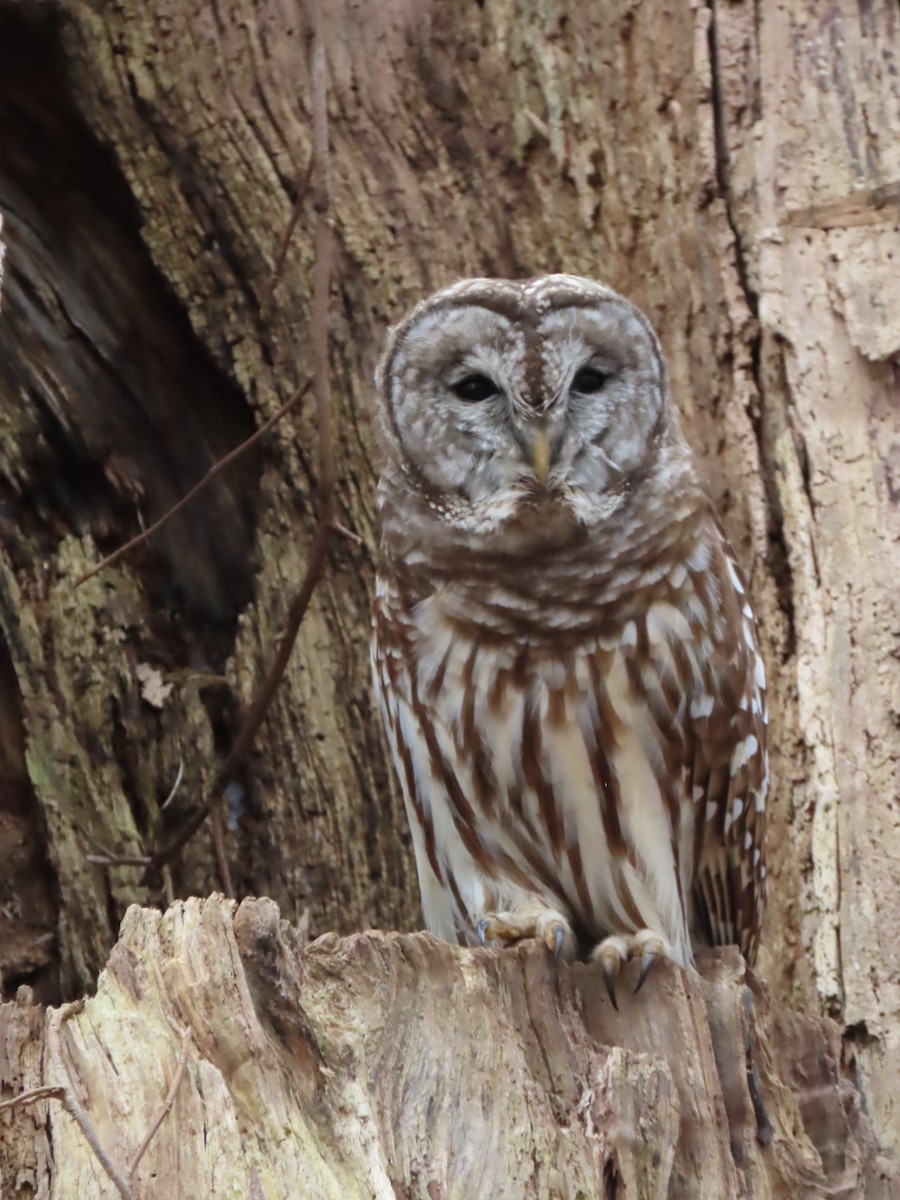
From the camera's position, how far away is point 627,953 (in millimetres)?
2572

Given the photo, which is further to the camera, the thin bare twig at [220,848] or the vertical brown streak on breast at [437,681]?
the thin bare twig at [220,848]

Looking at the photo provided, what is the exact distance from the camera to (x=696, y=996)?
232cm

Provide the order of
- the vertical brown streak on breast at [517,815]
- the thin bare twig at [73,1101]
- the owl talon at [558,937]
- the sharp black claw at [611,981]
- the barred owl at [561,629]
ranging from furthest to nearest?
the vertical brown streak on breast at [517,815], the barred owl at [561,629], the owl talon at [558,937], the sharp black claw at [611,981], the thin bare twig at [73,1101]

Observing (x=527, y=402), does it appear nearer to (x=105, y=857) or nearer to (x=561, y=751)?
(x=561, y=751)

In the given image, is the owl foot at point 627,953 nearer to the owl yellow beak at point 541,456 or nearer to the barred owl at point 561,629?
the barred owl at point 561,629

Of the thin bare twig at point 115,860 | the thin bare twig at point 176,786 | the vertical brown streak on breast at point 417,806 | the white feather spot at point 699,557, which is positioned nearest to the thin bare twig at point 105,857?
the thin bare twig at point 115,860

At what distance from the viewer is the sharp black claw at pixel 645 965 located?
7.82 ft

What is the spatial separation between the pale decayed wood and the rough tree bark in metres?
1.02

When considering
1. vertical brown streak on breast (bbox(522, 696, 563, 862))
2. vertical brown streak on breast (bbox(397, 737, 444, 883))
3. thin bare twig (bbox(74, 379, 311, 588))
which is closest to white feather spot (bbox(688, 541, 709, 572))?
vertical brown streak on breast (bbox(522, 696, 563, 862))

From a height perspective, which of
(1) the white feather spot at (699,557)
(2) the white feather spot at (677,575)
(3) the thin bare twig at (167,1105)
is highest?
(1) the white feather spot at (699,557)

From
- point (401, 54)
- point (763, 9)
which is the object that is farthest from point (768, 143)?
point (401, 54)

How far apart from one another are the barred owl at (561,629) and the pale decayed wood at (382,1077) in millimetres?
415

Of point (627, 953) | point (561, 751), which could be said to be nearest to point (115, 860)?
point (561, 751)

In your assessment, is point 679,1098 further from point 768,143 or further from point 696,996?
point 768,143
